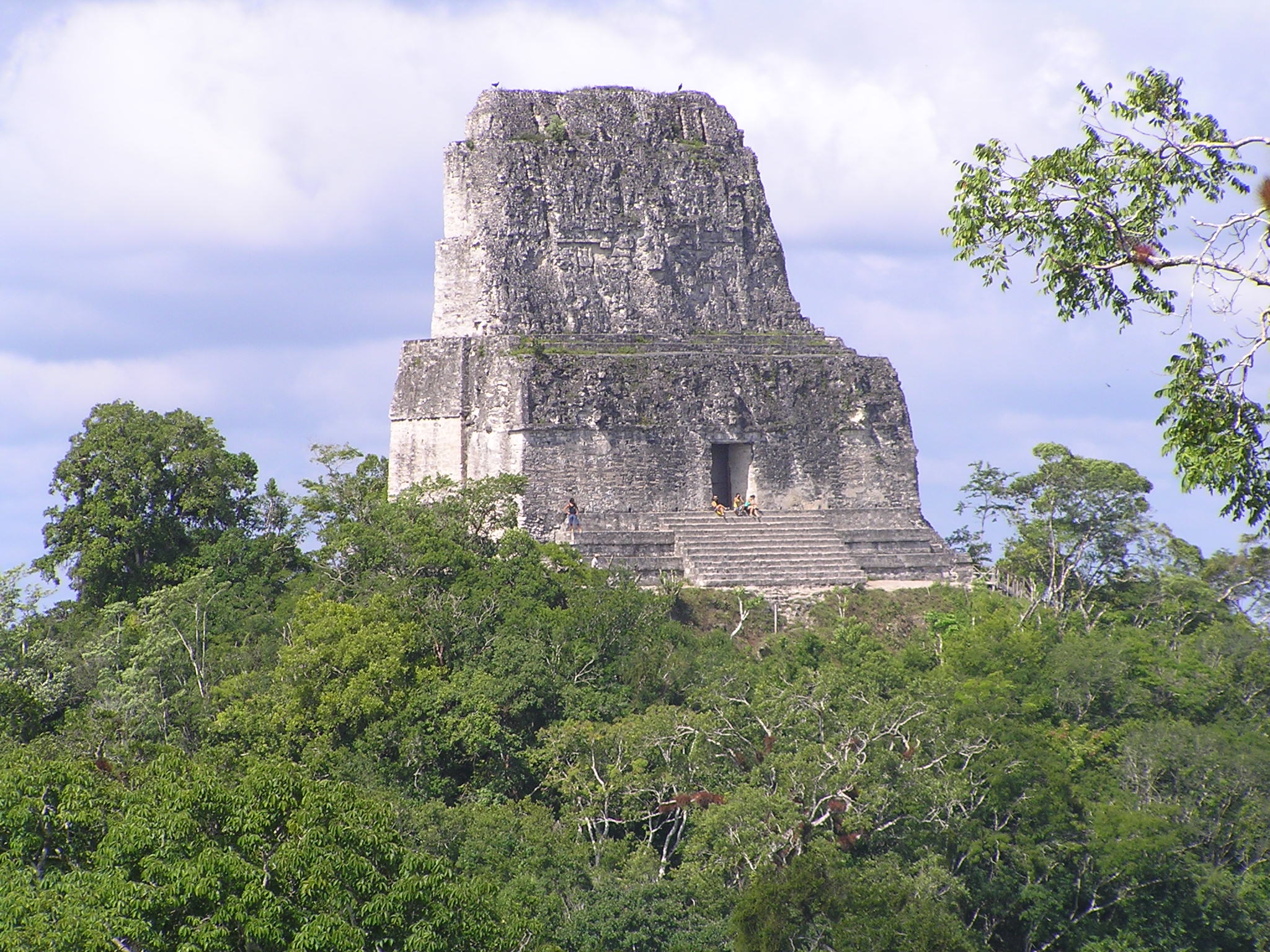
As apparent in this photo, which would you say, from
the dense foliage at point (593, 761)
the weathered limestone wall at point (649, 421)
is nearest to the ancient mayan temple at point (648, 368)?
the weathered limestone wall at point (649, 421)

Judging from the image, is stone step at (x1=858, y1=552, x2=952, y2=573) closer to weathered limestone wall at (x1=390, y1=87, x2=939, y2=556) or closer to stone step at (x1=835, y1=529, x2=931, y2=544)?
stone step at (x1=835, y1=529, x2=931, y2=544)

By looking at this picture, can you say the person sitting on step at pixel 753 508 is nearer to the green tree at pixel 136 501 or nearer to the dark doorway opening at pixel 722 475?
the dark doorway opening at pixel 722 475

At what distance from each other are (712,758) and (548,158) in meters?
12.6

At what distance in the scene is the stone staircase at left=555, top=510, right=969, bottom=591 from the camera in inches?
980

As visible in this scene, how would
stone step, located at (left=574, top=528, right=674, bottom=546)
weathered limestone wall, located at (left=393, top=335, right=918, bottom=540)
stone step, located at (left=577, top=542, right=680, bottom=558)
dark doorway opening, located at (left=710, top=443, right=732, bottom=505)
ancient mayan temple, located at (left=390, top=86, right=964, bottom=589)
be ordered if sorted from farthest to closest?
1. dark doorway opening, located at (left=710, top=443, right=732, bottom=505)
2. weathered limestone wall, located at (left=393, top=335, right=918, bottom=540)
3. ancient mayan temple, located at (left=390, top=86, right=964, bottom=589)
4. stone step, located at (left=574, top=528, right=674, bottom=546)
5. stone step, located at (left=577, top=542, right=680, bottom=558)

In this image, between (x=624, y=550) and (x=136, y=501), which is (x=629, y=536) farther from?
(x=136, y=501)

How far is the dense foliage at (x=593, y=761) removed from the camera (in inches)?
541

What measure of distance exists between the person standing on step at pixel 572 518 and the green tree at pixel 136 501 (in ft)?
18.3

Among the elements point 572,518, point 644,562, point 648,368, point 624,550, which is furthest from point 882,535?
point 572,518

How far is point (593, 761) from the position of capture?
19.8 meters

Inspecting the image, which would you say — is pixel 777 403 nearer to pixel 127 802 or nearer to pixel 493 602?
pixel 493 602

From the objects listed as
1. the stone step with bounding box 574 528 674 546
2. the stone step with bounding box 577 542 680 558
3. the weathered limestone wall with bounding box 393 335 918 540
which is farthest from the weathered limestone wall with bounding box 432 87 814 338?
the stone step with bounding box 577 542 680 558

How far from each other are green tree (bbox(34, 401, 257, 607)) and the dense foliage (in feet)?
1.18

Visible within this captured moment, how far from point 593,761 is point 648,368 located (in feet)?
27.4
